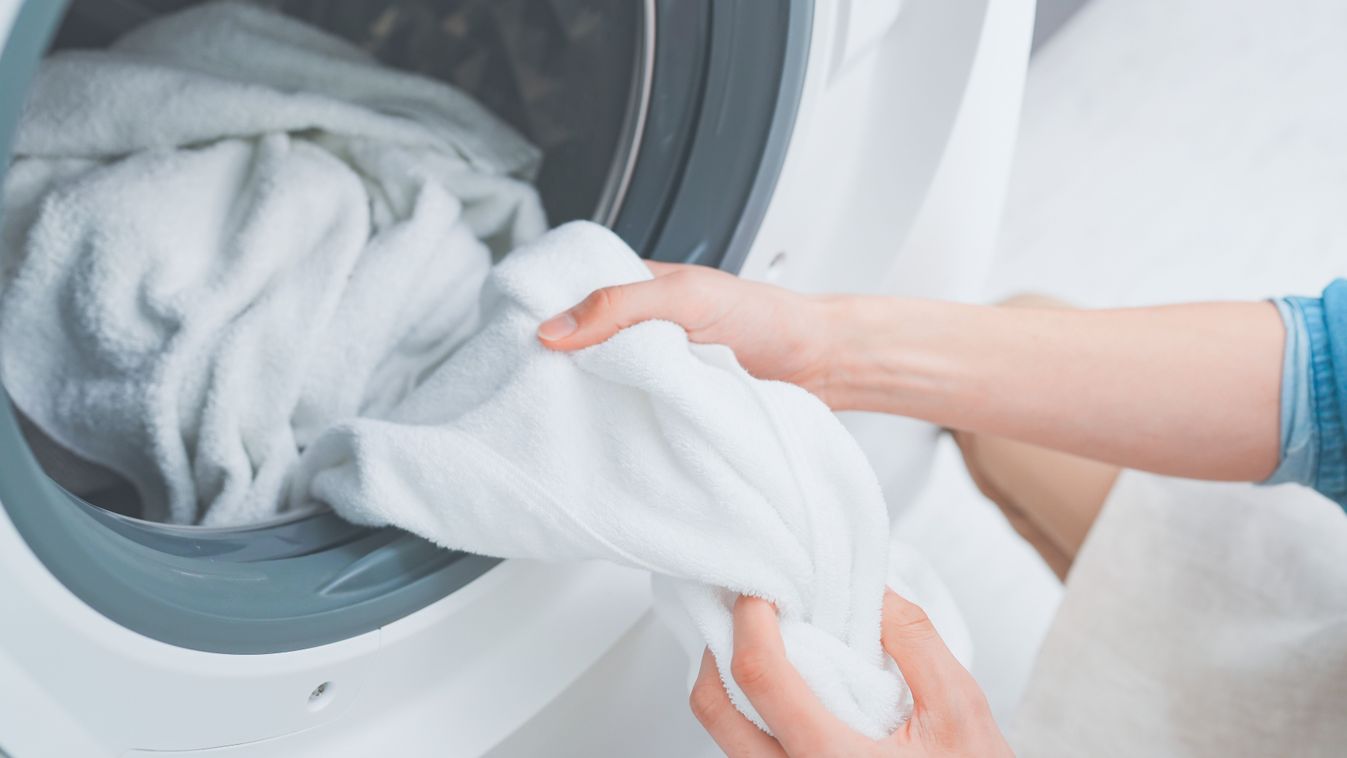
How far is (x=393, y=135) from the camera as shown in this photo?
74 centimetres

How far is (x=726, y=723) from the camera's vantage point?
0.53 meters

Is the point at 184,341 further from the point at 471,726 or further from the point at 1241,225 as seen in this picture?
the point at 1241,225

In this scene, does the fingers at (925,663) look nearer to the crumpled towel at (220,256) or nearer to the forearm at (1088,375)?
the forearm at (1088,375)

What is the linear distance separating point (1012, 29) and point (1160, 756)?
0.53 m

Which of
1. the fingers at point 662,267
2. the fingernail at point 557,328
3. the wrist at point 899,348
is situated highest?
the fingernail at point 557,328

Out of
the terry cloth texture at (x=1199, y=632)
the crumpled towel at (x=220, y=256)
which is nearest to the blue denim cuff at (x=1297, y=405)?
the terry cloth texture at (x=1199, y=632)

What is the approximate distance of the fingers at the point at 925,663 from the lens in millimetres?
517

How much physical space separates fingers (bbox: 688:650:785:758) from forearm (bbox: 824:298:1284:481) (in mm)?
266

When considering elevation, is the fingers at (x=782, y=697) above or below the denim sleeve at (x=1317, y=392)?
below

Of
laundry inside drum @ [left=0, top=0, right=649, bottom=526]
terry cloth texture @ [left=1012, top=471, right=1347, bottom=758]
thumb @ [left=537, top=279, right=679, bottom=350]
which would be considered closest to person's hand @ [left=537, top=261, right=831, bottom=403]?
thumb @ [left=537, top=279, right=679, bottom=350]

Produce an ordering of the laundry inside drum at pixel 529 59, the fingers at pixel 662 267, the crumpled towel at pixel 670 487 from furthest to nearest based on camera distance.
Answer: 1. the laundry inside drum at pixel 529 59
2. the fingers at pixel 662 267
3. the crumpled towel at pixel 670 487

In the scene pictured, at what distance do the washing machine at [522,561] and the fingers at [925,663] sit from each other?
170mm

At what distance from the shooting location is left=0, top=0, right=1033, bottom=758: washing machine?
1.29 feet

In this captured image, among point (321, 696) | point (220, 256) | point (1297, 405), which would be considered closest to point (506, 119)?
point (220, 256)
